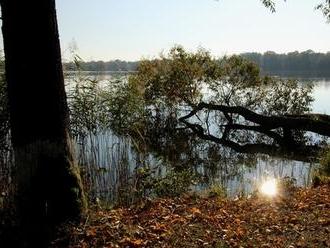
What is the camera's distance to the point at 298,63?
99875mm

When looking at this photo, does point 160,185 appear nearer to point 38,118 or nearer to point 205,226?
point 205,226

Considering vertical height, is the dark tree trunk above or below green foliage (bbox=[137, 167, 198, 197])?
above

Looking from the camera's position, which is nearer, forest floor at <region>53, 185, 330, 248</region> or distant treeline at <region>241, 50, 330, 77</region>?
forest floor at <region>53, 185, 330, 248</region>

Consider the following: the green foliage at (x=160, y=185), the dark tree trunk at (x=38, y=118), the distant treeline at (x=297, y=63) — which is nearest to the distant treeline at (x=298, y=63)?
the distant treeline at (x=297, y=63)

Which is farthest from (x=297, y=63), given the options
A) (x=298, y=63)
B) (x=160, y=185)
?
(x=160, y=185)

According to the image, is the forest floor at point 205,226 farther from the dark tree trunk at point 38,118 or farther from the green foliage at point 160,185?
the green foliage at point 160,185

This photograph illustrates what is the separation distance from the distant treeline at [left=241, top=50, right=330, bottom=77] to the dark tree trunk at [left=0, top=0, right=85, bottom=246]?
91.7 metres

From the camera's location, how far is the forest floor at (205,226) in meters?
5.39

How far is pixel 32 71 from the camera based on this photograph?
17.9ft

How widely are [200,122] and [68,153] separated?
24317 mm

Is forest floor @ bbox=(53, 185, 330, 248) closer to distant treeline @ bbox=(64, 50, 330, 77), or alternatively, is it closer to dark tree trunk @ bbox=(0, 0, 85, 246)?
dark tree trunk @ bbox=(0, 0, 85, 246)

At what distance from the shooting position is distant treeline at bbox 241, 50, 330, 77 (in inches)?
3812

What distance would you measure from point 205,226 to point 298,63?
98355 millimetres

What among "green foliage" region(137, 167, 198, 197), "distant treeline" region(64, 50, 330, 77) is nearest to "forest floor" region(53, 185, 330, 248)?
"green foliage" region(137, 167, 198, 197)
